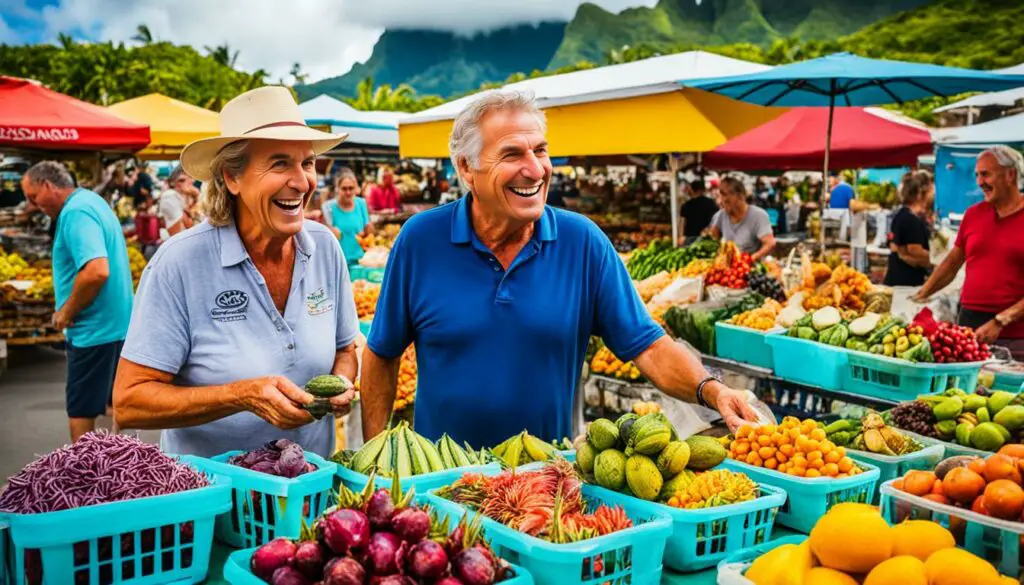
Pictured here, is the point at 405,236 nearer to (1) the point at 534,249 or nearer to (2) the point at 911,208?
(1) the point at 534,249

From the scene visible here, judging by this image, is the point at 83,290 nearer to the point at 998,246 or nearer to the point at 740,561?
the point at 740,561

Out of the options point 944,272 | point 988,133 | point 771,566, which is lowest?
point 771,566

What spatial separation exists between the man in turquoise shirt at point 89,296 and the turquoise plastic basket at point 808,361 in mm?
4456

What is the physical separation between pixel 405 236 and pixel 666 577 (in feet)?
4.90

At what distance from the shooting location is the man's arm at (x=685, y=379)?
2.63 m

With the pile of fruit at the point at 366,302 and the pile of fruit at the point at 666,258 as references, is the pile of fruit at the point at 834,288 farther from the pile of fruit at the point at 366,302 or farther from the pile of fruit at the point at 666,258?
the pile of fruit at the point at 366,302

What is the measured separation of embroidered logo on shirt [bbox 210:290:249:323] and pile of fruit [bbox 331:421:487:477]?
1.97 feet

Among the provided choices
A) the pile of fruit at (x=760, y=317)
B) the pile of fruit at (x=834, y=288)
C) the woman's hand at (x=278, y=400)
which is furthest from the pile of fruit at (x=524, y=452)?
the pile of fruit at (x=834, y=288)

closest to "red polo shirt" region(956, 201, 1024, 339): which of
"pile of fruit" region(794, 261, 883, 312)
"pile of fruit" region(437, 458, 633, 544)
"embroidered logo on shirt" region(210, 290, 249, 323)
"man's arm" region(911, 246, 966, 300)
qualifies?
"man's arm" region(911, 246, 966, 300)

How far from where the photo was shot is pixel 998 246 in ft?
19.2

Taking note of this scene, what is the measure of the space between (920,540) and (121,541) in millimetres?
1753

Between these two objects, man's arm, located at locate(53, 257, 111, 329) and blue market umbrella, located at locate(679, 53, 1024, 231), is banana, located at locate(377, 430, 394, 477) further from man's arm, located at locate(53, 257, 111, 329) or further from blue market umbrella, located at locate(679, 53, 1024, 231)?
blue market umbrella, located at locate(679, 53, 1024, 231)

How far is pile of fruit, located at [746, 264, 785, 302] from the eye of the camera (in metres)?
6.43

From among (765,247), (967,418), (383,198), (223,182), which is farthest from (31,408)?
(383,198)
